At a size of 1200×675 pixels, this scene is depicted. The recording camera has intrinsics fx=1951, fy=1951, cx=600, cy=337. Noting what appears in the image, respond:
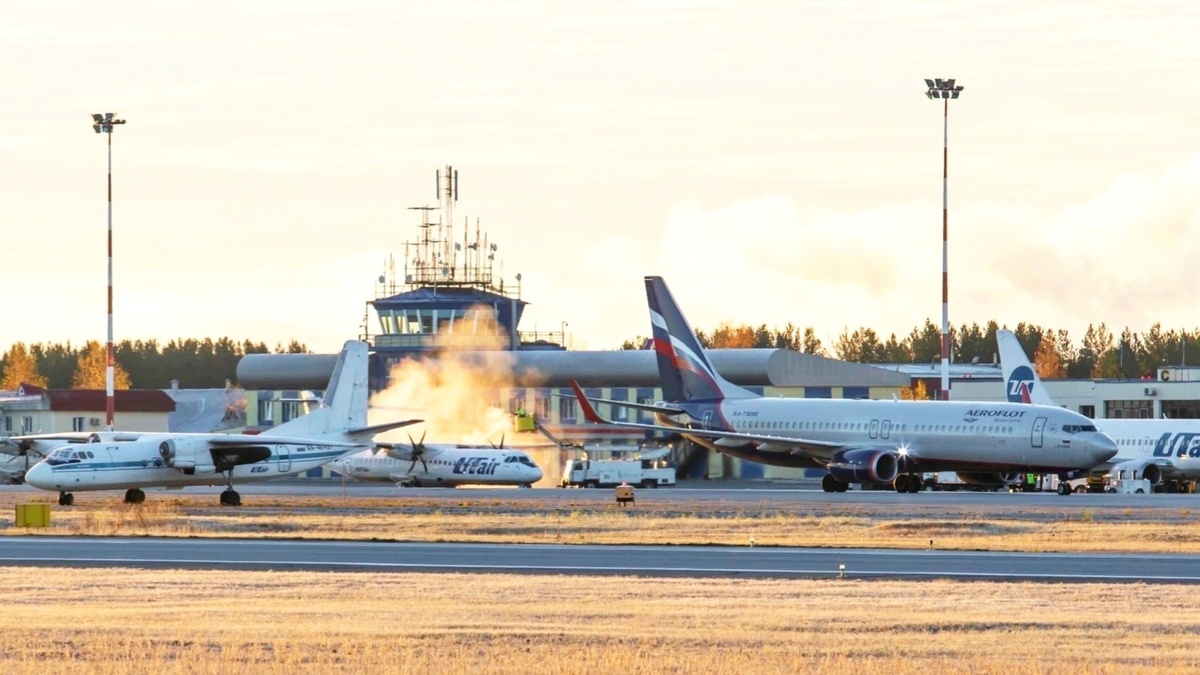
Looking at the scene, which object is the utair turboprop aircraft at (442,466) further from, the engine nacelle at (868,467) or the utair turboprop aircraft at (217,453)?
the engine nacelle at (868,467)

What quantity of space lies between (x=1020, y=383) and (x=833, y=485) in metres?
21.7

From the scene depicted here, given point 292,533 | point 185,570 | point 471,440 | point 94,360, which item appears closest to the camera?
point 185,570

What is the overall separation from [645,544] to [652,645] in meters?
19.6

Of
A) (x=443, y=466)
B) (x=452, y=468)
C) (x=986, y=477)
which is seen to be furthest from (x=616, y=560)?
(x=443, y=466)

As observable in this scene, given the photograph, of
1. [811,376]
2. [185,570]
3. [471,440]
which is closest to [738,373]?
[811,376]

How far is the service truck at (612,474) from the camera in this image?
8819 cm

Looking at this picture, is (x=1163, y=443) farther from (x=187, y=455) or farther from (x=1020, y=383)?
(x=187, y=455)

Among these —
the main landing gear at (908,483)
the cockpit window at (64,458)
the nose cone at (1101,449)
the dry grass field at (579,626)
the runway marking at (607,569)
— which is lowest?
the main landing gear at (908,483)

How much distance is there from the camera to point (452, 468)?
3519 inches

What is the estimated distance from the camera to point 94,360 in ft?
636

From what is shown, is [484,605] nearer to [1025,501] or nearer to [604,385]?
[1025,501]

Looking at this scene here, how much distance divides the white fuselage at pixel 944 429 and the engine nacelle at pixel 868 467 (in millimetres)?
669

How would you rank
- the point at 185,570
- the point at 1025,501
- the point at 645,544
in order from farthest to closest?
1. the point at 1025,501
2. the point at 645,544
3. the point at 185,570

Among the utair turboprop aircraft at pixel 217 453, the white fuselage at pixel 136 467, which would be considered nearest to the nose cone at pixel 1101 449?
the utair turboprop aircraft at pixel 217 453
